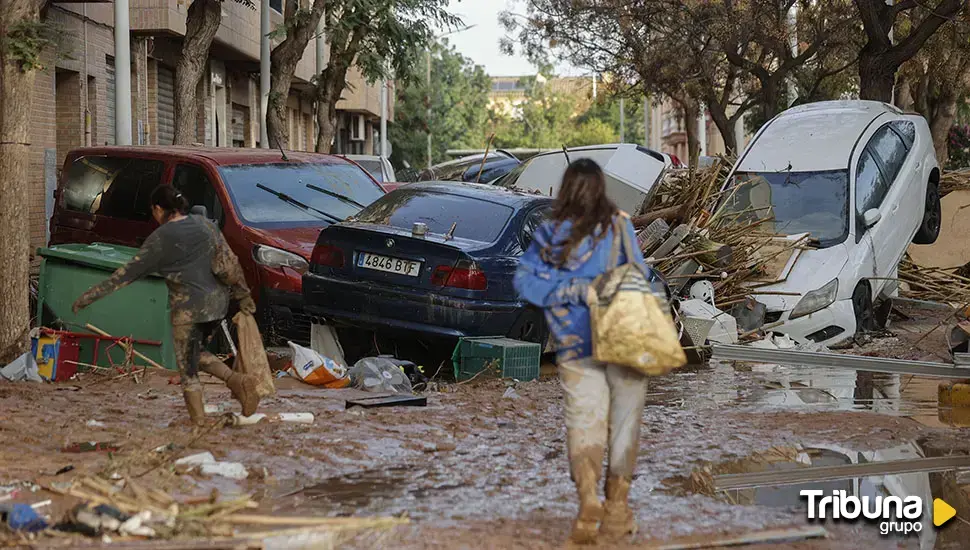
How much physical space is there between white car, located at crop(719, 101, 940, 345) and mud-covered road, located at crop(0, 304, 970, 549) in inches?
93.8

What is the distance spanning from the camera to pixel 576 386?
5.66 m

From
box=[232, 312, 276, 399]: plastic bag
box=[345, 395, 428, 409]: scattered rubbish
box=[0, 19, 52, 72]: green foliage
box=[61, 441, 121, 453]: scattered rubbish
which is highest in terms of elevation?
box=[0, 19, 52, 72]: green foliage

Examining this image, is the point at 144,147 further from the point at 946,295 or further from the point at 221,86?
the point at 221,86

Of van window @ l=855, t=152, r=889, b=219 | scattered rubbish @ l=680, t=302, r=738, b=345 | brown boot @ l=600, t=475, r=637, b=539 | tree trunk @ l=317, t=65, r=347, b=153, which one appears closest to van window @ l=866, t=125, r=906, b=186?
van window @ l=855, t=152, r=889, b=219

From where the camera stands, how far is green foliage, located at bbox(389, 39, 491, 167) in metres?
67.8

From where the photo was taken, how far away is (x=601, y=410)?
564 centimetres

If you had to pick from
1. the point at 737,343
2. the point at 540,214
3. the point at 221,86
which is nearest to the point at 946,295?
the point at 737,343

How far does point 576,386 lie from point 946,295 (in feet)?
39.4

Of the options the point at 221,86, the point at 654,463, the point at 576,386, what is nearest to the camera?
the point at 576,386

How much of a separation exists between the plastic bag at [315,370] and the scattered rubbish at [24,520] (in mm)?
4642

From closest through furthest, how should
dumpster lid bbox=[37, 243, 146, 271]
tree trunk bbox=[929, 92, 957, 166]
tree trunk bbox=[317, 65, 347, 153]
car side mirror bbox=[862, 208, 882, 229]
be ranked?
dumpster lid bbox=[37, 243, 146, 271] < car side mirror bbox=[862, 208, 882, 229] < tree trunk bbox=[317, 65, 347, 153] < tree trunk bbox=[929, 92, 957, 166]

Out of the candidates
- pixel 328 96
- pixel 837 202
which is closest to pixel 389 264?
pixel 837 202

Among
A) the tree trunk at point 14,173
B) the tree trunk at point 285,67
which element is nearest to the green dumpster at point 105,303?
the tree trunk at point 14,173

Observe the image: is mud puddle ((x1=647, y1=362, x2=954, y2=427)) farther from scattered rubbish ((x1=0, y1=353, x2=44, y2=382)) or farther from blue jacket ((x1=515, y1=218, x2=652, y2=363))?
scattered rubbish ((x1=0, y1=353, x2=44, y2=382))
